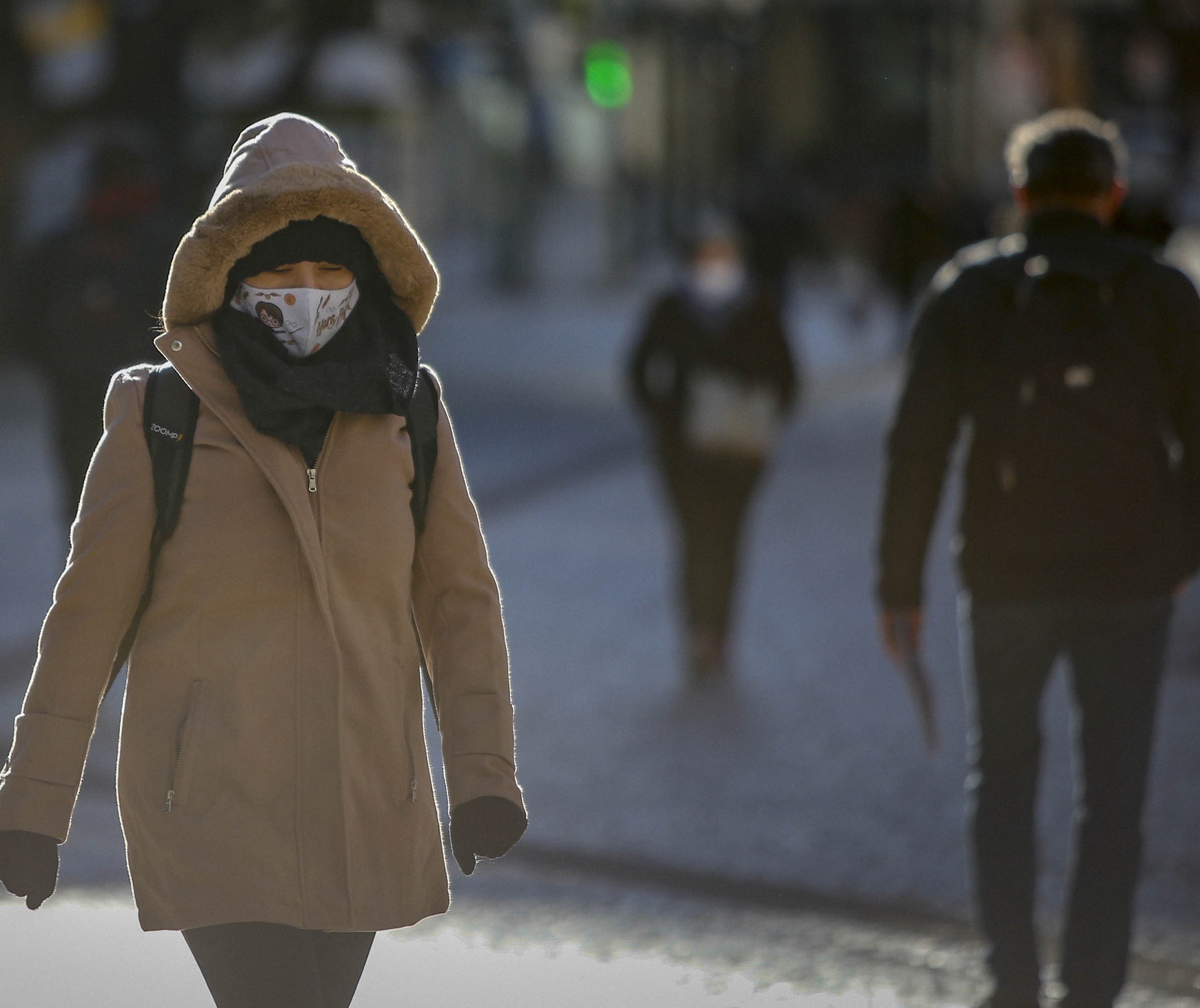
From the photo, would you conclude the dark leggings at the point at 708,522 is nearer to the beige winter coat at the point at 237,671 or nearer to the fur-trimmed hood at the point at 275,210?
the fur-trimmed hood at the point at 275,210

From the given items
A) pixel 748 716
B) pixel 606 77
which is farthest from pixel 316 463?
pixel 606 77

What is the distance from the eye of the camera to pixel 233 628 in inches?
102

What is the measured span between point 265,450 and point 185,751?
0.40 meters

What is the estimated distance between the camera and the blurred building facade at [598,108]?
18297 mm

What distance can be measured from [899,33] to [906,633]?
4902 centimetres

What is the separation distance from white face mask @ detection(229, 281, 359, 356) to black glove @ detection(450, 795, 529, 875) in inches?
25.9

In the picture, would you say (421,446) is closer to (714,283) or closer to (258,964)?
(258,964)

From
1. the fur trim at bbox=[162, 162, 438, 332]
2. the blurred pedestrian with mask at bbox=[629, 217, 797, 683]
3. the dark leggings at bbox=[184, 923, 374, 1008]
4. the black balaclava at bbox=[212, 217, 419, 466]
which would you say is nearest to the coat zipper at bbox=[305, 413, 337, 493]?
the black balaclava at bbox=[212, 217, 419, 466]

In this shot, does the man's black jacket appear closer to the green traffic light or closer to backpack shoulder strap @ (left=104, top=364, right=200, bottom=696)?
backpack shoulder strap @ (left=104, top=364, right=200, bottom=696)

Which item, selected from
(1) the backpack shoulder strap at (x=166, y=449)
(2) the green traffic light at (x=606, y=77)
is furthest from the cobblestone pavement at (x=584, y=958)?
(2) the green traffic light at (x=606, y=77)

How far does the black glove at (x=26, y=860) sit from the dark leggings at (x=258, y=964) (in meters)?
0.20

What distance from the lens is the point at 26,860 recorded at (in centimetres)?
254

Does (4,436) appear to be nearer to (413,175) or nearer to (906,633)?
(906,633)

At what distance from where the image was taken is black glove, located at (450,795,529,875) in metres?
2.66
